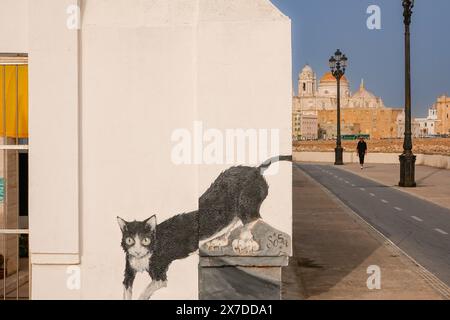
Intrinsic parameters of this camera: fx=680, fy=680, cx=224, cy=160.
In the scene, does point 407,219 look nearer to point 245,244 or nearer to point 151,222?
point 245,244

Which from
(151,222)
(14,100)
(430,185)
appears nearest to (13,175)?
(14,100)

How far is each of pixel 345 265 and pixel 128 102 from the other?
213 inches

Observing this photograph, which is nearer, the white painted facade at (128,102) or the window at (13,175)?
the white painted facade at (128,102)

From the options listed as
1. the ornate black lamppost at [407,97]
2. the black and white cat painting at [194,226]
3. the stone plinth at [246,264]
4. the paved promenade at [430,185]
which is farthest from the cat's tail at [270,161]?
the ornate black lamppost at [407,97]

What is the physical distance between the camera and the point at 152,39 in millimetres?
6551

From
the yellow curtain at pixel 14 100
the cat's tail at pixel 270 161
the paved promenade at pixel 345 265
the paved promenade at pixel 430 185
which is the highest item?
the yellow curtain at pixel 14 100

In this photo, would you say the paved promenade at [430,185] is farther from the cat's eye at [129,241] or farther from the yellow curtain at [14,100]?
the yellow curtain at [14,100]

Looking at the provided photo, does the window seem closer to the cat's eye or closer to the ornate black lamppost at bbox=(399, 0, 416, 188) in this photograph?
the cat's eye

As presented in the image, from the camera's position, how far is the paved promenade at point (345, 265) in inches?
346

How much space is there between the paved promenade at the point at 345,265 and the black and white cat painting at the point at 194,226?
230 cm

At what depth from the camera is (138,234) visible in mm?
6707
